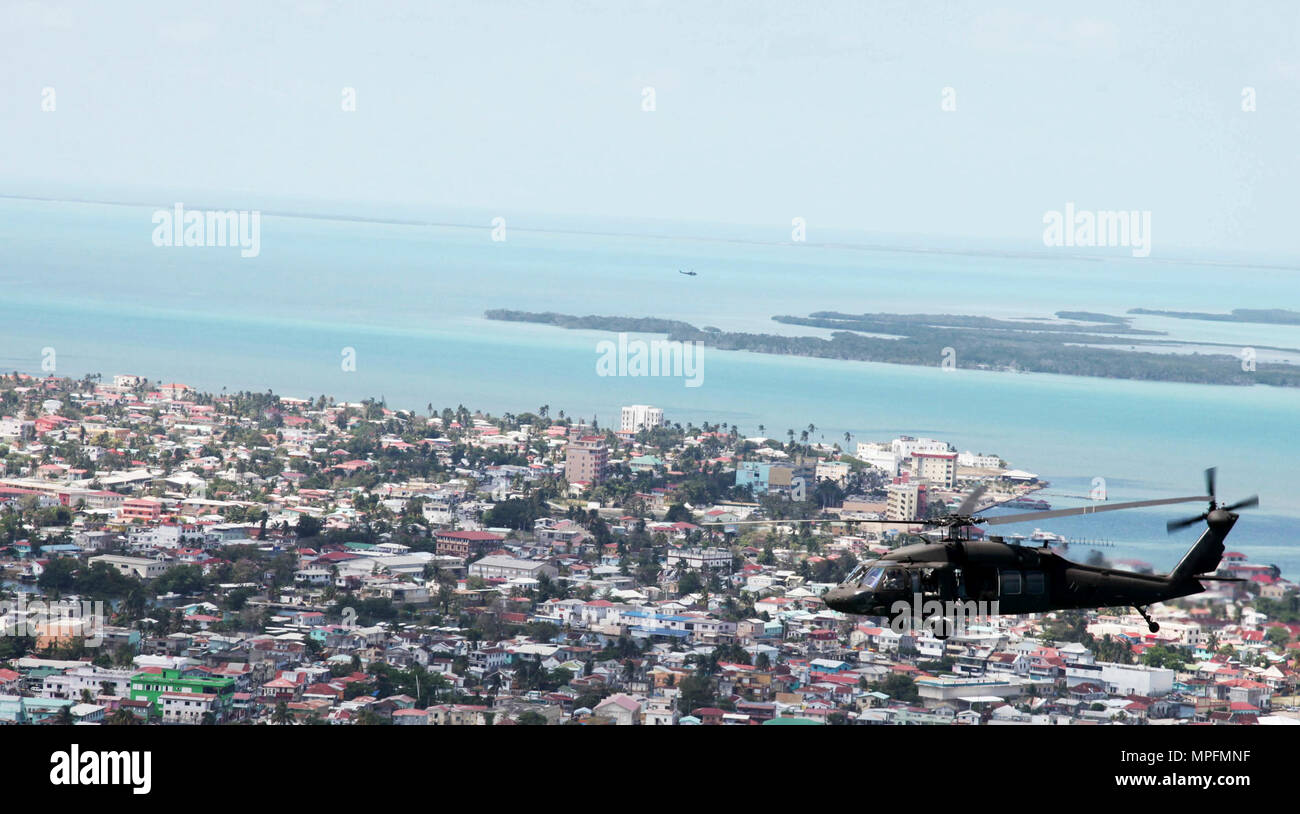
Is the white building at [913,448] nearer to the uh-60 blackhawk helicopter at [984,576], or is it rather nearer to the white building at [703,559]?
the white building at [703,559]

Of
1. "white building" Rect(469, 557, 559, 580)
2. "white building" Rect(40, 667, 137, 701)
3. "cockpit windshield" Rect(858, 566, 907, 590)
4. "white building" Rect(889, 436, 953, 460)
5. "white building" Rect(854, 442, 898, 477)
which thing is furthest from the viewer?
"white building" Rect(889, 436, 953, 460)

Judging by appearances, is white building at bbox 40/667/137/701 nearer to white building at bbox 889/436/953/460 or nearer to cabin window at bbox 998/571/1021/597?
cabin window at bbox 998/571/1021/597

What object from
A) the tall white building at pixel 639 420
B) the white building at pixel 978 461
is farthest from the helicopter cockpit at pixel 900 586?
the tall white building at pixel 639 420

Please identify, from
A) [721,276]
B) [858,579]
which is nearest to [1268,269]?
[721,276]

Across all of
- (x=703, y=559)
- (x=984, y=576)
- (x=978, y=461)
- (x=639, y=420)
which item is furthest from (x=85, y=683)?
(x=978, y=461)

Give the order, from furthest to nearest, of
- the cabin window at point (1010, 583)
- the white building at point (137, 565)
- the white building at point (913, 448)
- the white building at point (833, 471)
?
the white building at point (913, 448), the white building at point (833, 471), the white building at point (137, 565), the cabin window at point (1010, 583)

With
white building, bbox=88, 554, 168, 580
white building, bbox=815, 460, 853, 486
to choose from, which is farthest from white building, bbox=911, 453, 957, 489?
white building, bbox=88, 554, 168, 580
